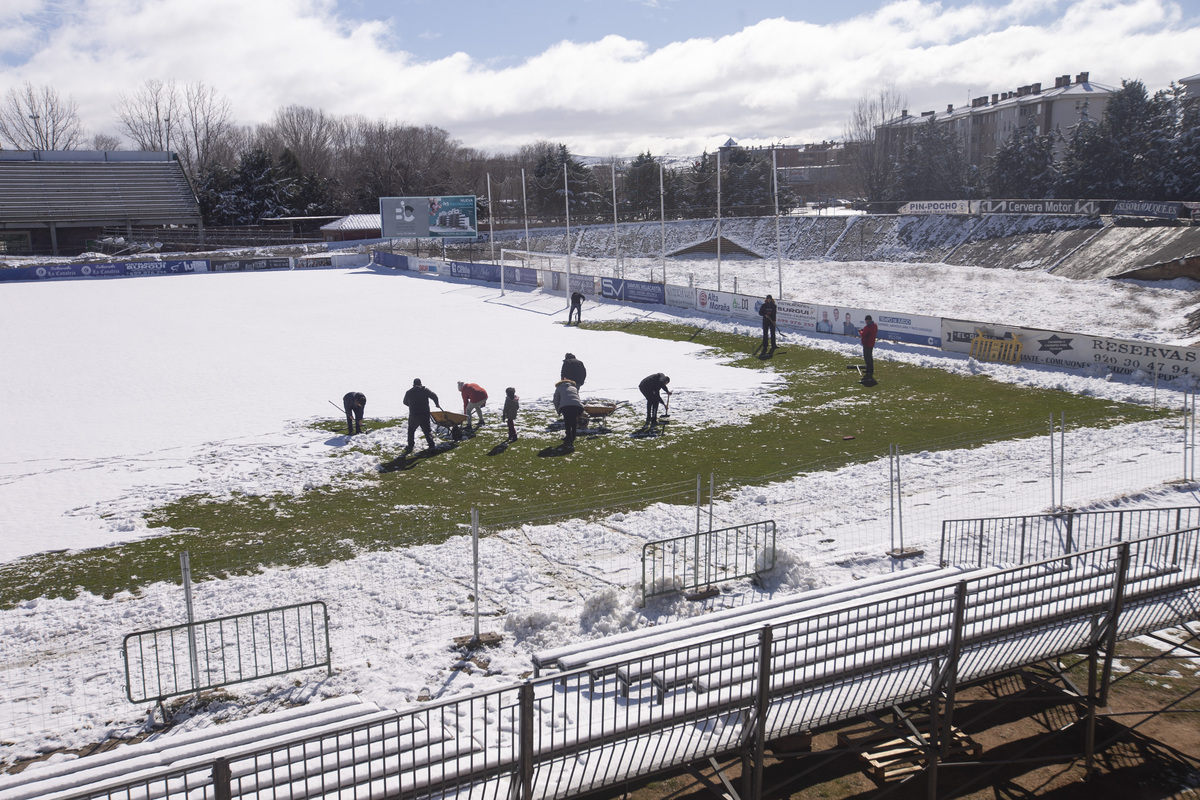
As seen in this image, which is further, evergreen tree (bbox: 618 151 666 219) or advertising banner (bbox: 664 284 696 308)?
evergreen tree (bbox: 618 151 666 219)

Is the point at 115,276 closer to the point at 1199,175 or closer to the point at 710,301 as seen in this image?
the point at 710,301

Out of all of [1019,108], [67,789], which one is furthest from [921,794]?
[1019,108]

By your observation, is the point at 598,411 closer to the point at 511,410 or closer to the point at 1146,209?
the point at 511,410

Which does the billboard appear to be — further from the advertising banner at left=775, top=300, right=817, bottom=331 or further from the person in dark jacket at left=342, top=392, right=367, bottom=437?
the person in dark jacket at left=342, top=392, right=367, bottom=437

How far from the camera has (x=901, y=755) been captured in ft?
24.2

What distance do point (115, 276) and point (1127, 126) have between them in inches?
2515

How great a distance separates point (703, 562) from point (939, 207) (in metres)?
48.7

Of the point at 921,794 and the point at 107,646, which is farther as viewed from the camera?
the point at 107,646

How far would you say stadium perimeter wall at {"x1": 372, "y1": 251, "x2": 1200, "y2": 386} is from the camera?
22188mm

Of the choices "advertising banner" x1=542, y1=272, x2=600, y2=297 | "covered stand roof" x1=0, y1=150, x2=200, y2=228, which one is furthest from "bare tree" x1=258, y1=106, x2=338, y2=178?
"advertising banner" x1=542, y1=272, x2=600, y2=297

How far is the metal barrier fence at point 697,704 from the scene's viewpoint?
5.68m

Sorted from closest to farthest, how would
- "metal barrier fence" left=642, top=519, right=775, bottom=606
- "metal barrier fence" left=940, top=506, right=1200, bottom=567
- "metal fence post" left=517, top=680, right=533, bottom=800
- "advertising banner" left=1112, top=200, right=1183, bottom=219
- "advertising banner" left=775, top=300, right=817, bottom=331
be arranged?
1. "metal fence post" left=517, top=680, right=533, bottom=800
2. "metal barrier fence" left=642, top=519, right=775, bottom=606
3. "metal barrier fence" left=940, top=506, right=1200, bottom=567
4. "advertising banner" left=775, top=300, right=817, bottom=331
5. "advertising banner" left=1112, top=200, right=1183, bottom=219

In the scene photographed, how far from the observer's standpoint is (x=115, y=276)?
2079 inches

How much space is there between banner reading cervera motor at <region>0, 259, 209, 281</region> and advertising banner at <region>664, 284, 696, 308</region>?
3438 centimetres
